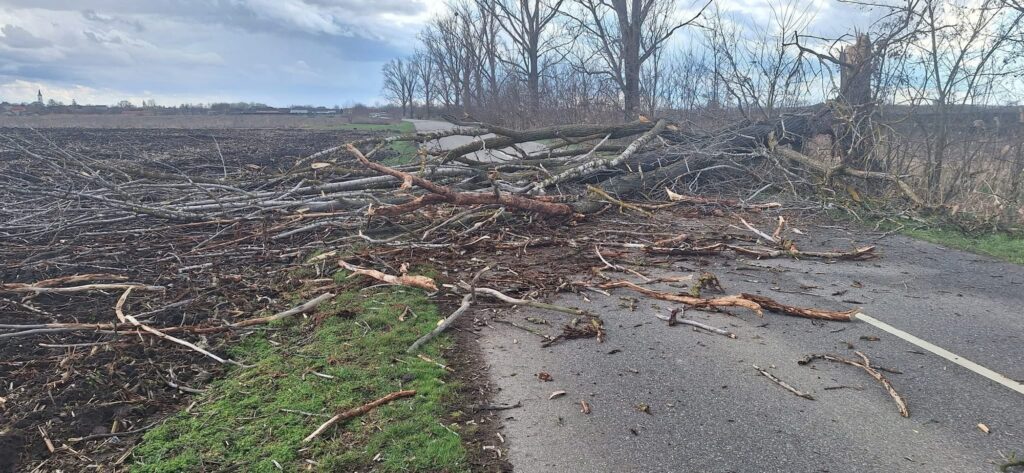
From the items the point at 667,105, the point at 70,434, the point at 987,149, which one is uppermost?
the point at 667,105

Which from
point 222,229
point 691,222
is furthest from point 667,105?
point 222,229

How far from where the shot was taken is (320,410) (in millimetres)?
3523

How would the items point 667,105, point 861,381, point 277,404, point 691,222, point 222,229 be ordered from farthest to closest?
point 667,105, point 691,222, point 222,229, point 861,381, point 277,404

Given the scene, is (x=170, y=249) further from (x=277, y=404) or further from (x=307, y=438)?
(x=307, y=438)

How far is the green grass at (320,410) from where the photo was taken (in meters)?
3.06

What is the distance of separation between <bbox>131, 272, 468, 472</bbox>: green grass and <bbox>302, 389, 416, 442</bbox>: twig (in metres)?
0.04

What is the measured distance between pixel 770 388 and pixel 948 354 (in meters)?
1.62

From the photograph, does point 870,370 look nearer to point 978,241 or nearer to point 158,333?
point 158,333

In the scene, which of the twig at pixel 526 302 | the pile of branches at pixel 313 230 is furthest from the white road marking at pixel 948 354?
the twig at pixel 526 302

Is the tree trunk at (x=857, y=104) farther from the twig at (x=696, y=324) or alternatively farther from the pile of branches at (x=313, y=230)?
the twig at (x=696, y=324)

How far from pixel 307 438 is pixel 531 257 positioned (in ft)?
13.9

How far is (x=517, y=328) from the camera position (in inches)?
195

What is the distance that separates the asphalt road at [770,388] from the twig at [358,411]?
623 millimetres

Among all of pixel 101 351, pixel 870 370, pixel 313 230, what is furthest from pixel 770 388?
pixel 313 230
